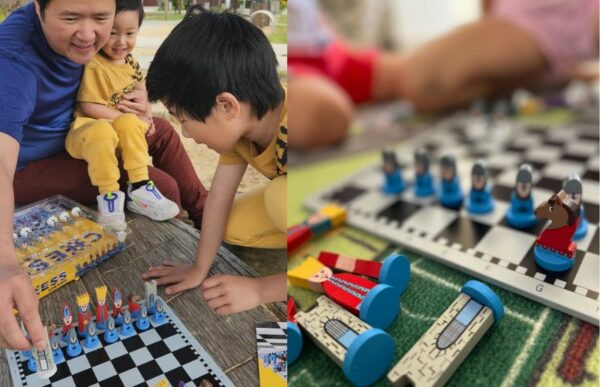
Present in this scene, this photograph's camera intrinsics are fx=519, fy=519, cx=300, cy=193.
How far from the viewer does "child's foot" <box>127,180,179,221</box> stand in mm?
551

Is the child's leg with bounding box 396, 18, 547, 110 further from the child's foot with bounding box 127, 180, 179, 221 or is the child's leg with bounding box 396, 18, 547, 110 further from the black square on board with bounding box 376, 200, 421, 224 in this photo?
the child's foot with bounding box 127, 180, 179, 221

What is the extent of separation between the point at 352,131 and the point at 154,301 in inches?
44.1

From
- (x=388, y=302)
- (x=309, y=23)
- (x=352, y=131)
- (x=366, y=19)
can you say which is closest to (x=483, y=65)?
(x=352, y=131)

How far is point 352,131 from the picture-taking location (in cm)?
161

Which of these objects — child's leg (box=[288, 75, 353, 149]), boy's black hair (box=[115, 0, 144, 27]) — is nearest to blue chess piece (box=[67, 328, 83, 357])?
boy's black hair (box=[115, 0, 144, 27])

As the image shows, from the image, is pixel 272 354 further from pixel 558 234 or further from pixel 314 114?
pixel 314 114

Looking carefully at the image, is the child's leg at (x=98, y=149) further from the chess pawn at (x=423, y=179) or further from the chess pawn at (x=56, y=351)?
the chess pawn at (x=423, y=179)

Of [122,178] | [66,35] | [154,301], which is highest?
[66,35]

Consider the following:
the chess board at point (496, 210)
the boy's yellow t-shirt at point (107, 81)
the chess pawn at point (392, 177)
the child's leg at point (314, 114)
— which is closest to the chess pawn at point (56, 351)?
the boy's yellow t-shirt at point (107, 81)

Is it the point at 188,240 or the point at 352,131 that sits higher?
the point at 188,240

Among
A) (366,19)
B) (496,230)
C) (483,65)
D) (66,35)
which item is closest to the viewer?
(66,35)

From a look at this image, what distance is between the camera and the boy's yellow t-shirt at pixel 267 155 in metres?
0.57

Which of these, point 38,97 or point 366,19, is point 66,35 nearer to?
point 38,97

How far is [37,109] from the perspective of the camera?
49cm
